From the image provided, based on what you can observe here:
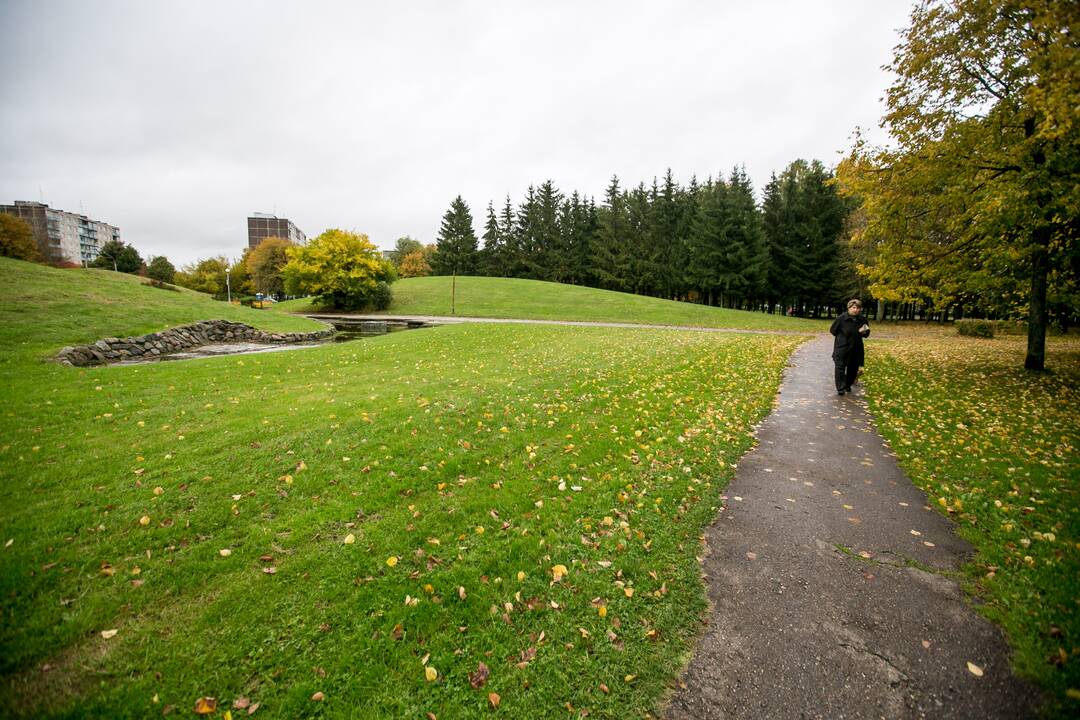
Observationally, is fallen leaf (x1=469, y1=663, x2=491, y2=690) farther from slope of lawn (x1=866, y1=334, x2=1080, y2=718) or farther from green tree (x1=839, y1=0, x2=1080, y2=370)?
green tree (x1=839, y1=0, x2=1080, y2=370)

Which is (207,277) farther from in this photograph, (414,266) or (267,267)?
(414,266)

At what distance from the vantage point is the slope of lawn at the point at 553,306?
37.8m

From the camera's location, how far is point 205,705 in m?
2.72

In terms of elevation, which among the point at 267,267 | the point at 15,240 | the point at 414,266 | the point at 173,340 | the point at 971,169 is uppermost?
the point at 414,266

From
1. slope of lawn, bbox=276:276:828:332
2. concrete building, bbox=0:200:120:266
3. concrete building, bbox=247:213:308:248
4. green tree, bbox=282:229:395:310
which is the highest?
concrete building, bbox=247:213:308:248

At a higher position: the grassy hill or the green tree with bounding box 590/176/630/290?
the green tree with bounding box 590/176/630/290

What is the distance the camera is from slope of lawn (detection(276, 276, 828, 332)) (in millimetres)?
37841

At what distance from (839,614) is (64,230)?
191612 millimetres

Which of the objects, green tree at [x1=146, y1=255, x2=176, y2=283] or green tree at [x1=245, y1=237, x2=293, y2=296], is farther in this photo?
green tree at [x1=245, y1=237, x2=293, y2=296]

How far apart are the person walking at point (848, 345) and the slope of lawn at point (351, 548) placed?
3.25m

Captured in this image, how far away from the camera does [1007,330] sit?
26.1 m

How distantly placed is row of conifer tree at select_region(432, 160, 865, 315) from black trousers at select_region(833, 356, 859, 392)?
137ft

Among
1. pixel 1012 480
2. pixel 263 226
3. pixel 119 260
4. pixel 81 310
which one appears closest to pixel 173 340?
pixel 81 310

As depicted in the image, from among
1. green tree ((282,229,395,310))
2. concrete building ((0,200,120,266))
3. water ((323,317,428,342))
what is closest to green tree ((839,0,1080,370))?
water ((323,317,428,342))
